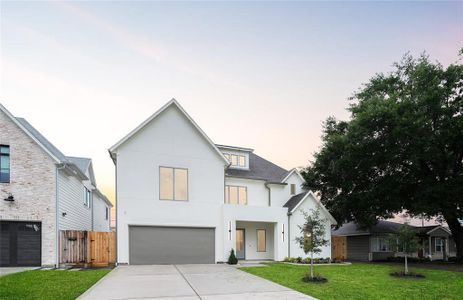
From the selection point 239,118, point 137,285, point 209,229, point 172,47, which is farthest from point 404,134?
point 137,285

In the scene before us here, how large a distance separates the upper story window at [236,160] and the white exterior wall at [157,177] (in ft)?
14.1

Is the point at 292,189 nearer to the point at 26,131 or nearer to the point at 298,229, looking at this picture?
the point at 298,229

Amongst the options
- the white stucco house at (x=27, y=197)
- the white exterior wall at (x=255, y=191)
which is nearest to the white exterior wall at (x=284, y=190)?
the white exterior wall at (x=255, y=191)

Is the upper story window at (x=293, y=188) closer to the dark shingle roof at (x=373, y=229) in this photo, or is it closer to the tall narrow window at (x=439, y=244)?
the dark shingle roof at (x=373, y=229)

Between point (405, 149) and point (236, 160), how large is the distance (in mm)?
12482

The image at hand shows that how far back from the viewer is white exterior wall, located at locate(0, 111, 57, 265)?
59.8 feet

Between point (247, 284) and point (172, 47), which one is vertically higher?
point (172, 47)

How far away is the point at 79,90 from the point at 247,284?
49.1 ft

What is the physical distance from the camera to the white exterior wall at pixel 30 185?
18234 millimetres

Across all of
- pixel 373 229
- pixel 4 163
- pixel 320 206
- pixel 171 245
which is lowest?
pixel 373 229

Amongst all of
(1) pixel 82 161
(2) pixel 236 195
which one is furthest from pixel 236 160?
(1) pixel 82 161

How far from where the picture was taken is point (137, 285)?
12852 millimetres

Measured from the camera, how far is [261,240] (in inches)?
1065

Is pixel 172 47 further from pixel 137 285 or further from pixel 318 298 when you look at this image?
pixel 318 298
